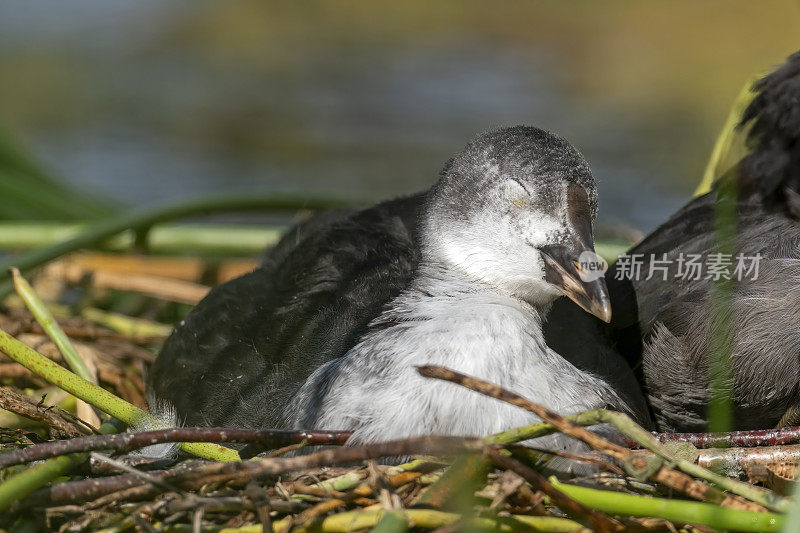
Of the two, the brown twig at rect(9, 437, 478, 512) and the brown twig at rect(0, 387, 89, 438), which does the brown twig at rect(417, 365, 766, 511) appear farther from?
the brown twig at rect(0, 387, 89, 438)

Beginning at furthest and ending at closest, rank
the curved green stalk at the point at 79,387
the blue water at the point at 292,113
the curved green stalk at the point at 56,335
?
the blue water at the point at 292,113
the curved green stalk at the point at 56,335
the curved green stalk at the point at 79,387

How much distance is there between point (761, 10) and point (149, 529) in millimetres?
9169

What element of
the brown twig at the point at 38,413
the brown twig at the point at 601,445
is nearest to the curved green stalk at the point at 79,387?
the brown twig at the point at 38,413

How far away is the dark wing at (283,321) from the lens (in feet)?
9.64

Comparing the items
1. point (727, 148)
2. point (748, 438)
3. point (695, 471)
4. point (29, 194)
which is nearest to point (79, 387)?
point (695, 471)

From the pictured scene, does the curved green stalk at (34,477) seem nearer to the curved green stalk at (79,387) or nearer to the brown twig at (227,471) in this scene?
the brown twig at (227,471)

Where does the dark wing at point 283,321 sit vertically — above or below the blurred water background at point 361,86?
below

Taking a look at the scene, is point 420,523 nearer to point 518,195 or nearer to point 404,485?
point 404,485

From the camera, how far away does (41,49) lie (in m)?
11.2

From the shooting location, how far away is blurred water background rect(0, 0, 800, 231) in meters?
8.37

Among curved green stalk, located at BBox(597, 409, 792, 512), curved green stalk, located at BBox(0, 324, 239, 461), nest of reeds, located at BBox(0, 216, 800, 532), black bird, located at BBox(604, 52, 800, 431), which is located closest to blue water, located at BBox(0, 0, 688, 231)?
black bird, located at BBox(604, 52, 800, 431)

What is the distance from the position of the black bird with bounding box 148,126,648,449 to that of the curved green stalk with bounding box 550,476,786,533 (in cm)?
34

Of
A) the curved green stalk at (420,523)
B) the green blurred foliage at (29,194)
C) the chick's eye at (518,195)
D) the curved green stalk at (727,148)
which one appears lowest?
the curved green stalk at (420,523)

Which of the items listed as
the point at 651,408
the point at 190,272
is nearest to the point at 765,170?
the point at 651,408
